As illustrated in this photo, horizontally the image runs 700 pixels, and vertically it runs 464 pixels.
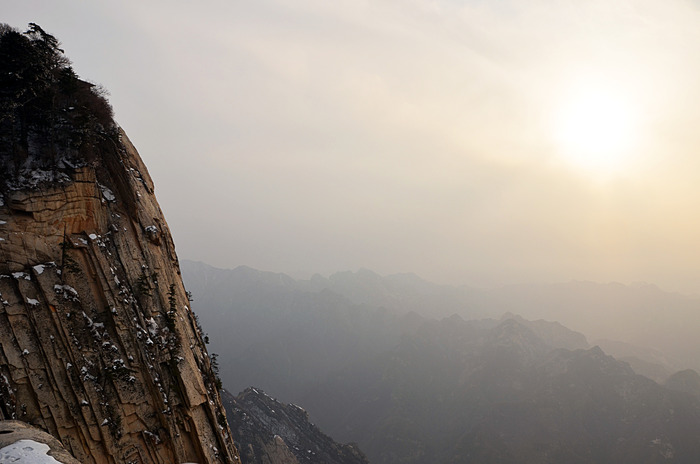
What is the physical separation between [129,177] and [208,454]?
70.7 ft

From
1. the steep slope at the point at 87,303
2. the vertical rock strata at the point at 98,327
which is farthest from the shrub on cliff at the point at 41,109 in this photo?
the vertical rock strata at the point at 98,327

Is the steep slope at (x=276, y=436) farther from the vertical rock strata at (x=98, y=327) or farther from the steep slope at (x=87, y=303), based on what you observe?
the steep slope at (x=87, y=303)

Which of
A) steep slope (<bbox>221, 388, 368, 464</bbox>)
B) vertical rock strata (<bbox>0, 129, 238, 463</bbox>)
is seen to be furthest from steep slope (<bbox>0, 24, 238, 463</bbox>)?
steep slope (<bbox>221, 388, 368, 464</bbox>)

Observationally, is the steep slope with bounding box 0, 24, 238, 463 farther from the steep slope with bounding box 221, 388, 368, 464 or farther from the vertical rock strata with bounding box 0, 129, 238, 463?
the steep slope with bounding box 221, 388, 368, 464

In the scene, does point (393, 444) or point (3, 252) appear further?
point (393, 444)

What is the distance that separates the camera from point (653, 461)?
116 metres

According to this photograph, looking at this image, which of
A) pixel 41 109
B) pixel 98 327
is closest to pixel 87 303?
pixel 98 327

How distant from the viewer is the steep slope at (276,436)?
96.7 metres

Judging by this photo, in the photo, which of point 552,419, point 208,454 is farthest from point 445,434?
point 208,454

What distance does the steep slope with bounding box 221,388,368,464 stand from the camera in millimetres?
96688

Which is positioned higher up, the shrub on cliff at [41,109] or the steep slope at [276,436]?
the shrub on cliff at [41,109]

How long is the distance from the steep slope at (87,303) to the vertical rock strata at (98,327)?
0.06m

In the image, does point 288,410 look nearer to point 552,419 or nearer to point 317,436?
point 317,436

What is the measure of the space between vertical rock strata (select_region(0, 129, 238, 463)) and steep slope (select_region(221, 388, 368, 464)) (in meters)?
75.3
